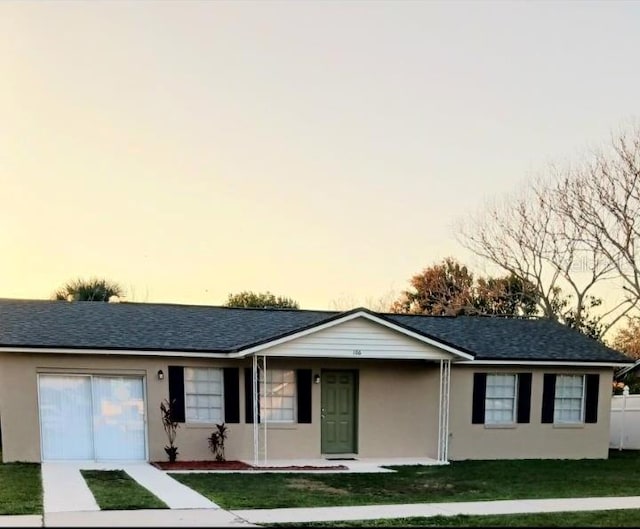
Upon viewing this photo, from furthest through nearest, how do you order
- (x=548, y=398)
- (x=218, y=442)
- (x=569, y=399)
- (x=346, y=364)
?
(x=569, y=399)
(x=548, y=398)
(x=346, y=364)
(x=218, y=442)

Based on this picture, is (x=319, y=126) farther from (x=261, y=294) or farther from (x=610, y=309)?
(x=261, y=294)

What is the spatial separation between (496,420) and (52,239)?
50.1 feet

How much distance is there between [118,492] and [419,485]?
5.15 meters

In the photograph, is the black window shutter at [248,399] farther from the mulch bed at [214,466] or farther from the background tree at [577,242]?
the background tree at [577,242]

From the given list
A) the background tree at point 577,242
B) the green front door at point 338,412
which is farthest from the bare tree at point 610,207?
the green front door at point 338,412

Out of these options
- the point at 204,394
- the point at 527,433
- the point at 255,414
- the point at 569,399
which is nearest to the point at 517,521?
the point at 255,414

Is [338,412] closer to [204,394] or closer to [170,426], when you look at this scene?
[204,394]

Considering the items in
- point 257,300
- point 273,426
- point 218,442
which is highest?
point 257,300

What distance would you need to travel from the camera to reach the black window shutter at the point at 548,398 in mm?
15117

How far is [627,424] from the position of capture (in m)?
18.3

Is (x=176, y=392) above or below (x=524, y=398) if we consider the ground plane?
above

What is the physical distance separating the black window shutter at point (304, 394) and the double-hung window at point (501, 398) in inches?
184

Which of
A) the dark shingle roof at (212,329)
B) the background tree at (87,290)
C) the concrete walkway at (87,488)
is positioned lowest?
the concrete walkway at (87,488)

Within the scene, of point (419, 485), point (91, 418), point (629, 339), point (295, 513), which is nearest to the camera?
point (295, 513)
